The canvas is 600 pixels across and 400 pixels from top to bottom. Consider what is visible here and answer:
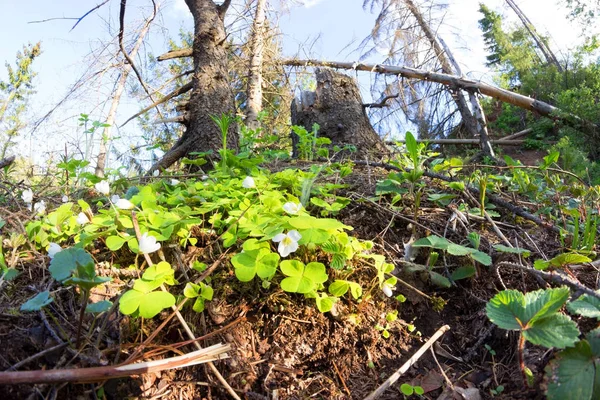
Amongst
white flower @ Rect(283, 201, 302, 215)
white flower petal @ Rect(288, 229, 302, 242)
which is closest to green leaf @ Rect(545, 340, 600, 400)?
white flower petal @ Rect(288, 229, 302, 242)

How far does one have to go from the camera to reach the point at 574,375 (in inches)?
36.0

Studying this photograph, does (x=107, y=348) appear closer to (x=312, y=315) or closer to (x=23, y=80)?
(x=312, y=315)

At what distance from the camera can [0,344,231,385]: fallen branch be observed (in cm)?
93

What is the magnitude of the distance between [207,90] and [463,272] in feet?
11.6

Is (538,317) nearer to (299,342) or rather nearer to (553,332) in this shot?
(553,332)

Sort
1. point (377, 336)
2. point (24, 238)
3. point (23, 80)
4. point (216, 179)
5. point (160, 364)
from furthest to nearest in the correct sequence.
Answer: point (23, 80), point (216, 179), point (24, 238), point (377, 336), point (160, 364)

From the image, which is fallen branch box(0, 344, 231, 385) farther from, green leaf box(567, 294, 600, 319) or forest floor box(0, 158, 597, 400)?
green leaf box(567, 294, 600, 319)


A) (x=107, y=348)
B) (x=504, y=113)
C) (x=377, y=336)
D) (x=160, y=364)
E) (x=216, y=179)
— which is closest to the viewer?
(x=160, y=364)

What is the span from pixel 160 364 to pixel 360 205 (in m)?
1.40

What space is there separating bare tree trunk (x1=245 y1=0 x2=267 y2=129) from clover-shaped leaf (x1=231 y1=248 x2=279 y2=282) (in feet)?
21.9

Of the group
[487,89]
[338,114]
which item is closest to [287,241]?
[338,114]

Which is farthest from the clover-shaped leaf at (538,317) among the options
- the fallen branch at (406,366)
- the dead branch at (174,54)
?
the dead branch at (174,54)

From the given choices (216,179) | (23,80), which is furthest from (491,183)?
(23,80)

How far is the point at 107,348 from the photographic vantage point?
3.86ft
